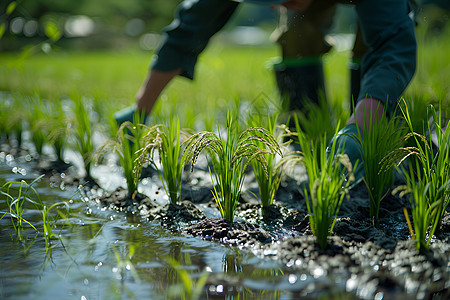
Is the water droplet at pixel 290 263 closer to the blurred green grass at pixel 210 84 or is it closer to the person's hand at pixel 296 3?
the person's hand at pixel 296 3

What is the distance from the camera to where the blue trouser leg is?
2171mm

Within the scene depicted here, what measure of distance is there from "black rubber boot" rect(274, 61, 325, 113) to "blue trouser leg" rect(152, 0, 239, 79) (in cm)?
59

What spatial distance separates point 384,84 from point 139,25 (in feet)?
72.7

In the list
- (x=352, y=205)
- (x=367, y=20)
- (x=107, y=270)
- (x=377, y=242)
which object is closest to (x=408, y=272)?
(x=377, y=242)

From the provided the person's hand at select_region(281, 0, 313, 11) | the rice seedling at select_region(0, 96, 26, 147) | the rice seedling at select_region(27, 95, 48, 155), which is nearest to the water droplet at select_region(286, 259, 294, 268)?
the person's hand at select_region(281, 0, 313, 11)

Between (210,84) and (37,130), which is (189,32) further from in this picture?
(210,84)

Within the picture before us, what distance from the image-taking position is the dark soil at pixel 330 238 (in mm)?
1125

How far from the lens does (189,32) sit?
2.22 m

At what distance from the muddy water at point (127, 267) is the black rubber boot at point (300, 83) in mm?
1445

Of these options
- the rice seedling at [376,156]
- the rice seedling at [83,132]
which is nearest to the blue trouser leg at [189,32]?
the rice seedling at [83,132]

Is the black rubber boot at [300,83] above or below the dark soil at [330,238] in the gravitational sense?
above

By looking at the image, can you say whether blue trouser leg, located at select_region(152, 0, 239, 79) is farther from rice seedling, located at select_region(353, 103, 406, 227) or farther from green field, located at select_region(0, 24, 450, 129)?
rice seedling, located at select_region(353, 103, 406, 227)

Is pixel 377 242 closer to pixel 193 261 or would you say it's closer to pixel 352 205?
pixel 352 205

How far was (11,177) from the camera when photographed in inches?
85.1
